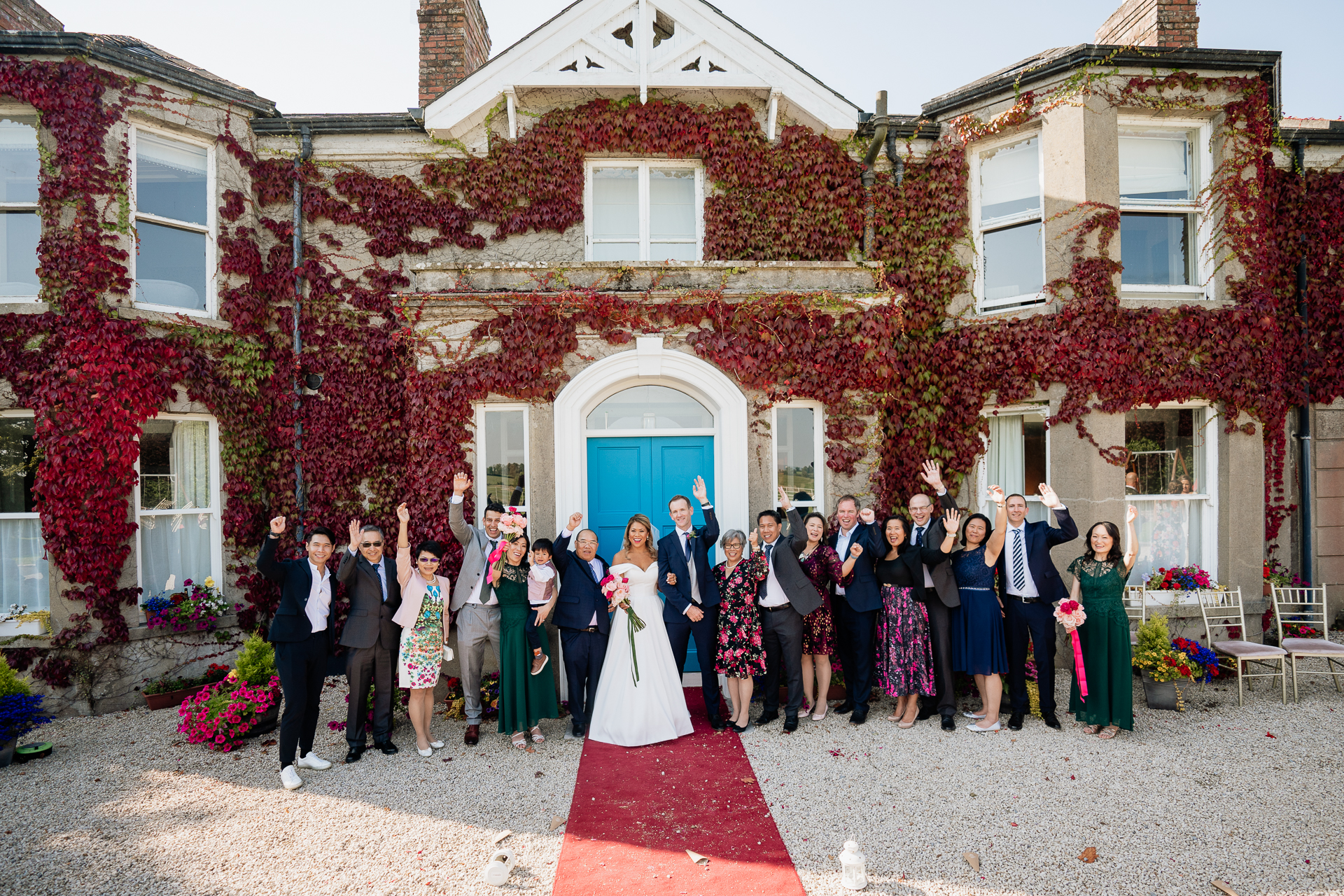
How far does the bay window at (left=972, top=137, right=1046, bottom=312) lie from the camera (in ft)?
26.7

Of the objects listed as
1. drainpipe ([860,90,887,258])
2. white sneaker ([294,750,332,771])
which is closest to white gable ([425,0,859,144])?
drainpipe ([860,90,887,258])

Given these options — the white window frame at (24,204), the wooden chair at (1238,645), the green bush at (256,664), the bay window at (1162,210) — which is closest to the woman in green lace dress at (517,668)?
the green bush at (256,664)

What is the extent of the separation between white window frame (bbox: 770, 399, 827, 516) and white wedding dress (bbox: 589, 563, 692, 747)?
2.10 metres

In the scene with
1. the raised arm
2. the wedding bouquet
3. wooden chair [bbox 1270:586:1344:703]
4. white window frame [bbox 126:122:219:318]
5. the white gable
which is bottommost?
wooden chair [bbox 1270:586:1344:703]

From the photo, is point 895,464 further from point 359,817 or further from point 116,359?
point 116,359

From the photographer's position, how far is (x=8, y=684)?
5.97 meters

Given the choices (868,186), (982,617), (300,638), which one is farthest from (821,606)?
(868,186)

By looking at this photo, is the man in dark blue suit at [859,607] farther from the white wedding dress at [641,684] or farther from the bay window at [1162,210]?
the bay window at [1162,210]

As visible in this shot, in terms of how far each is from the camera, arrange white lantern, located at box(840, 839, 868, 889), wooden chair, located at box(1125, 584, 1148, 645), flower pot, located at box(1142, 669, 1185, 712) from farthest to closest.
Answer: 1. wooden chair, located at box(1125, 584, 1148, 645)
2. flower pot, located at box(1142, 669, 1185, 712)
3. white lantern, located at box(840, 839, 868, 889)

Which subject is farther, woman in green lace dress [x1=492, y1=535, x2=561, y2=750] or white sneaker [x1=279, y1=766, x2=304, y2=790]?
woman in green lace dress [x1=492, y1=535, x2=561, y2=750]

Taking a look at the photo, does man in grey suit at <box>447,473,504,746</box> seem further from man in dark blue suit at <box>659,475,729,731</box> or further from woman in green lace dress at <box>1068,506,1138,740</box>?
woman in green lace dress at <box>1068,506,1138,740</box>

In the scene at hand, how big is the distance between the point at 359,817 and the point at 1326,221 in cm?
1231

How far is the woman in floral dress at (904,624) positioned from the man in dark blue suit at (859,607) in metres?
0.10

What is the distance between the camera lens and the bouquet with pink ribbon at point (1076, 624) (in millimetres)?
5776
